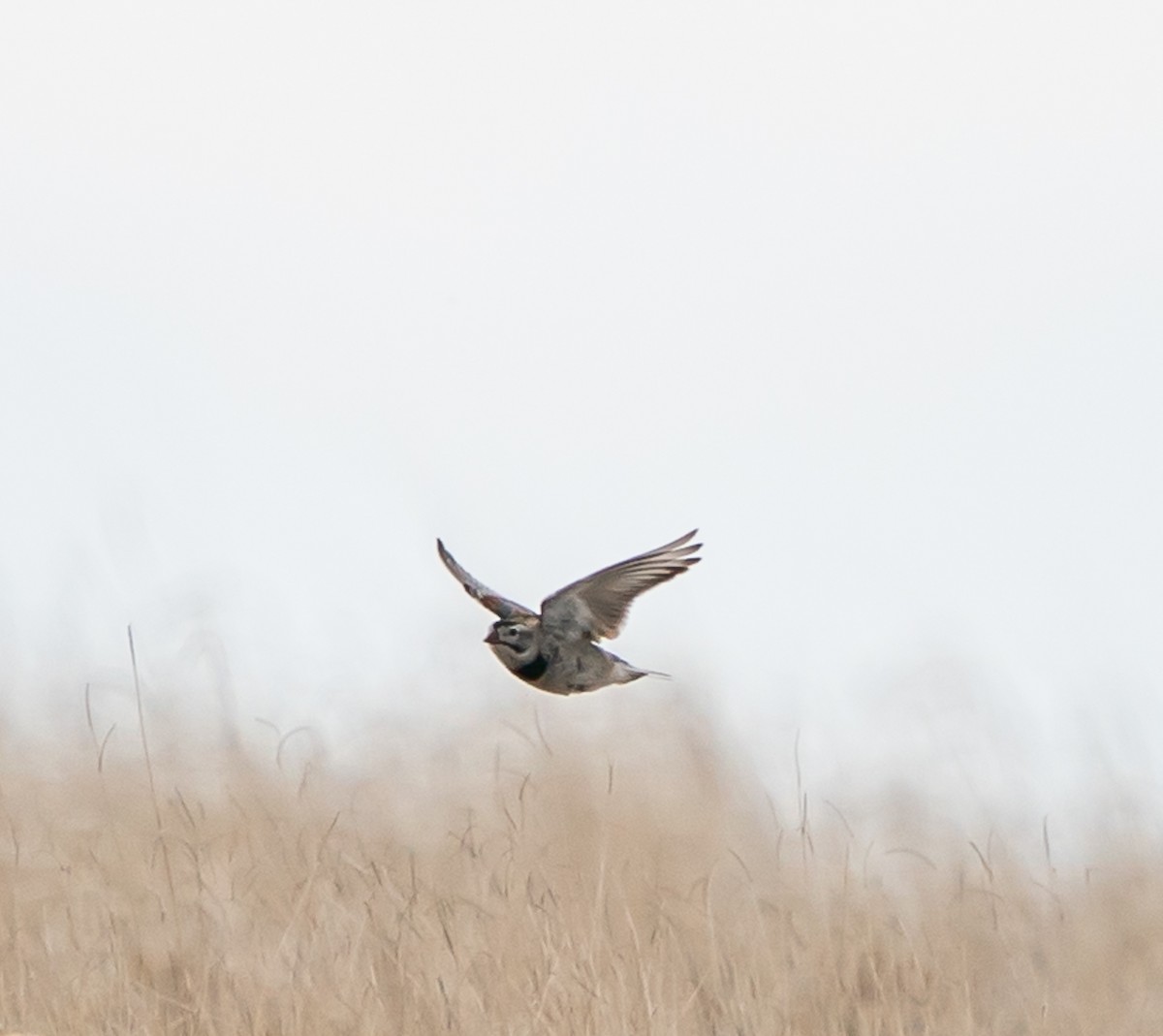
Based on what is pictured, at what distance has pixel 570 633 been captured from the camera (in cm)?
617

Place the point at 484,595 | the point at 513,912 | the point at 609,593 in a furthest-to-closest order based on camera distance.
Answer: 1. the point at 484,595
2. the point at 609,593
3. the point at 513,912

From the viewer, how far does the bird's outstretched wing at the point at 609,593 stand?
577cm

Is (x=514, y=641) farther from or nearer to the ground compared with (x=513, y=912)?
farther from the ground

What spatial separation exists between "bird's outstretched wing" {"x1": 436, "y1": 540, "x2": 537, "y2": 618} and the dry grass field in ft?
1.90

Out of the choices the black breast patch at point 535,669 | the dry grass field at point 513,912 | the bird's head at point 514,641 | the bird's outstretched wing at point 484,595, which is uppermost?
the bird's outstretched wing at point 484,595

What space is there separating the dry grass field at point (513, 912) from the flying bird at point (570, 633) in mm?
382

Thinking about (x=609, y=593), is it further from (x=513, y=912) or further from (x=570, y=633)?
(x=513, y=912)

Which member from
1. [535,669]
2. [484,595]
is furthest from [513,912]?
[484,595]

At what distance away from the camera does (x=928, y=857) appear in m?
6.52

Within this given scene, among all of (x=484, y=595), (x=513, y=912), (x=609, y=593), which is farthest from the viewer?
(x=484, y=595)

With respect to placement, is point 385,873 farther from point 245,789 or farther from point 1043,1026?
point 1043,1026

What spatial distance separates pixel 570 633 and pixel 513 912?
961mm

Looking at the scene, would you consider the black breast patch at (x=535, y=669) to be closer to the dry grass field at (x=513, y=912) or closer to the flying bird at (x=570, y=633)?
the flying bird at (x=570, y=633)

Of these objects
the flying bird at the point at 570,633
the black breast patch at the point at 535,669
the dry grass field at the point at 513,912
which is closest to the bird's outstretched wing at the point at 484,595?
the flying bird at the point at 570,633
